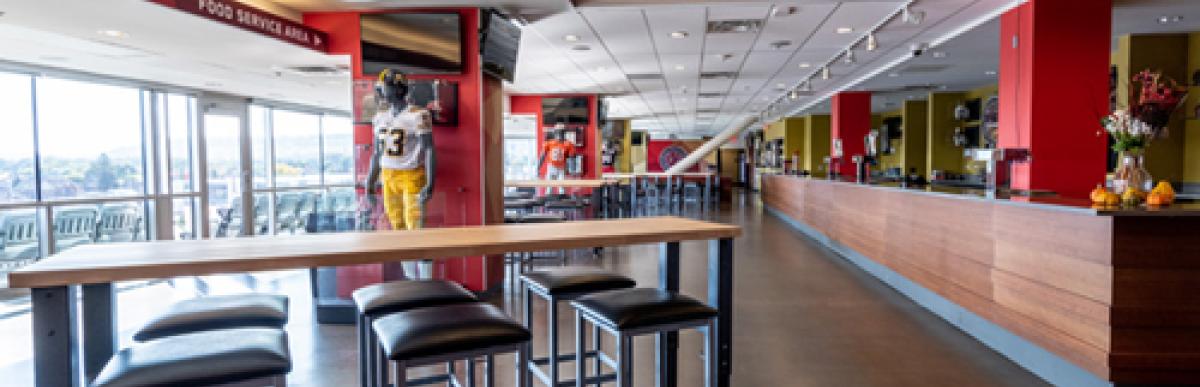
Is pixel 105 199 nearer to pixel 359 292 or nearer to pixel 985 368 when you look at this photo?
pixel 359 292

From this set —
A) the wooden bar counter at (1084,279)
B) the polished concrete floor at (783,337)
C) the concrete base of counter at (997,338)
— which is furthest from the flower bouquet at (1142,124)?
the polished concrete floor at (783,337)

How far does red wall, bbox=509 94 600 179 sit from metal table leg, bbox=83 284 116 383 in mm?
10312

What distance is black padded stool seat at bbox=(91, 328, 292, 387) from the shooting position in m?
1.43

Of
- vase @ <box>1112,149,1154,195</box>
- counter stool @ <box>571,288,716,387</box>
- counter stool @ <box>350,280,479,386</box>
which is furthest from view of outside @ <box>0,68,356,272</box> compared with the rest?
vase @ <box>1112,149,1154,195</box>

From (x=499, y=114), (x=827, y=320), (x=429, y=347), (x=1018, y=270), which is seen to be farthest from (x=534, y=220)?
(x=429, y=347)

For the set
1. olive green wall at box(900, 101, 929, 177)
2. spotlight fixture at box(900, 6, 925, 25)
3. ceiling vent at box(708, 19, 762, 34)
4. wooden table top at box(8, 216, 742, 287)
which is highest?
ceiling vent at box(708, 19, 762, 34)

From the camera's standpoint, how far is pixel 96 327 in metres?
1.87

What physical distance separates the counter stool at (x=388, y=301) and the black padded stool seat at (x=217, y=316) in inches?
10.5

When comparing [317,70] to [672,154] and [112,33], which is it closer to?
[112,33]

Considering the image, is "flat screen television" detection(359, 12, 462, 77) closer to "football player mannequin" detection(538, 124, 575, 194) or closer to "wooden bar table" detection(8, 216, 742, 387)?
"wooden bar table" detection(8, 216, 742, 387)

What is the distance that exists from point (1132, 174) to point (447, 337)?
3331 mm

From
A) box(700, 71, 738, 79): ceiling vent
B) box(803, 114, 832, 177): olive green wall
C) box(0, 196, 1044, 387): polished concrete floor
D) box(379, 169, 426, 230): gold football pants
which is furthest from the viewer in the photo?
box(803, 114, 832, 177): olive green wall

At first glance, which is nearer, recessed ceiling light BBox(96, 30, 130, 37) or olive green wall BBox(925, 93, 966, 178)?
recessed ceiling light BBox(96, 30, 130, 37)

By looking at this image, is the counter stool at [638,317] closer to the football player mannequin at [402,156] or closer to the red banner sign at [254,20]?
the football player mannequin at [402,156]
